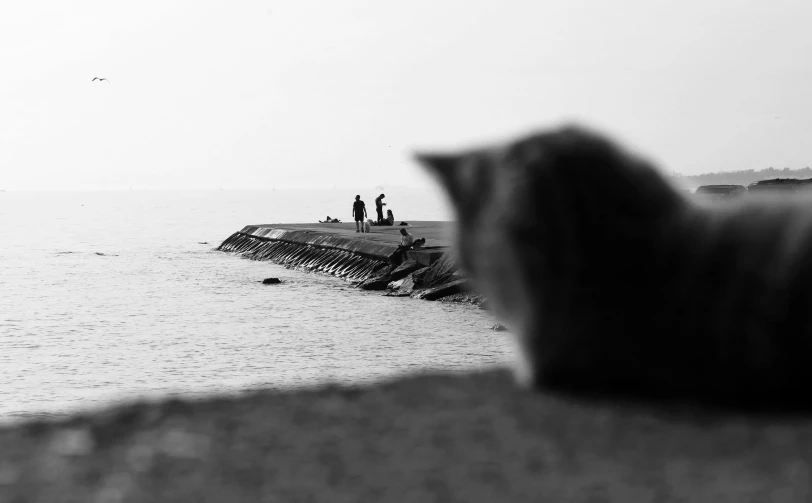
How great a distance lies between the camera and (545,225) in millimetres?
3867

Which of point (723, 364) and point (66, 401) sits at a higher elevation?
point (723, 364)

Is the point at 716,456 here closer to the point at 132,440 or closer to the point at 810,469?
the point at 810,469

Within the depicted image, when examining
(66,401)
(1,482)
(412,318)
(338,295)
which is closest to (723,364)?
(1,482)

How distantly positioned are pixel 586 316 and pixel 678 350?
1.31 feet

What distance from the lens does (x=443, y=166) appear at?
169 inches

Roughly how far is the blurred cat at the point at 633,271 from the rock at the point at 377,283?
Answer: 1105 inches

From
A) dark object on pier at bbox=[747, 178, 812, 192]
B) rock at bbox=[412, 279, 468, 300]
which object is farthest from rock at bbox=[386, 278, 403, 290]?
dark object on pier at bbox=[747, 178, 812, 192]

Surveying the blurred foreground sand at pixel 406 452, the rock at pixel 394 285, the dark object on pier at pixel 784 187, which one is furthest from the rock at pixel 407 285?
the blurred foreground sand at pixel 406 452

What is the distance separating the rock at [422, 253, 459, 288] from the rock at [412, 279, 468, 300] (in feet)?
1.74

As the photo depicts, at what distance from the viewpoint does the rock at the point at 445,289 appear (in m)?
29.1

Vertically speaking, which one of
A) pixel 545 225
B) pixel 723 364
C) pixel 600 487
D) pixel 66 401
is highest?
pixel 545 225

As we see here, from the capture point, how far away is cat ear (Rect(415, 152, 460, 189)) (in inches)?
168

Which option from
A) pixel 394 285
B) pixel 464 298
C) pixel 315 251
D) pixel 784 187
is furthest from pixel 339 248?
pixel 784 187

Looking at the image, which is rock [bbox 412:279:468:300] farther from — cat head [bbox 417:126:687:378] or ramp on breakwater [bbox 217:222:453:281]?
cat head [bbox 417:126:687:378]
